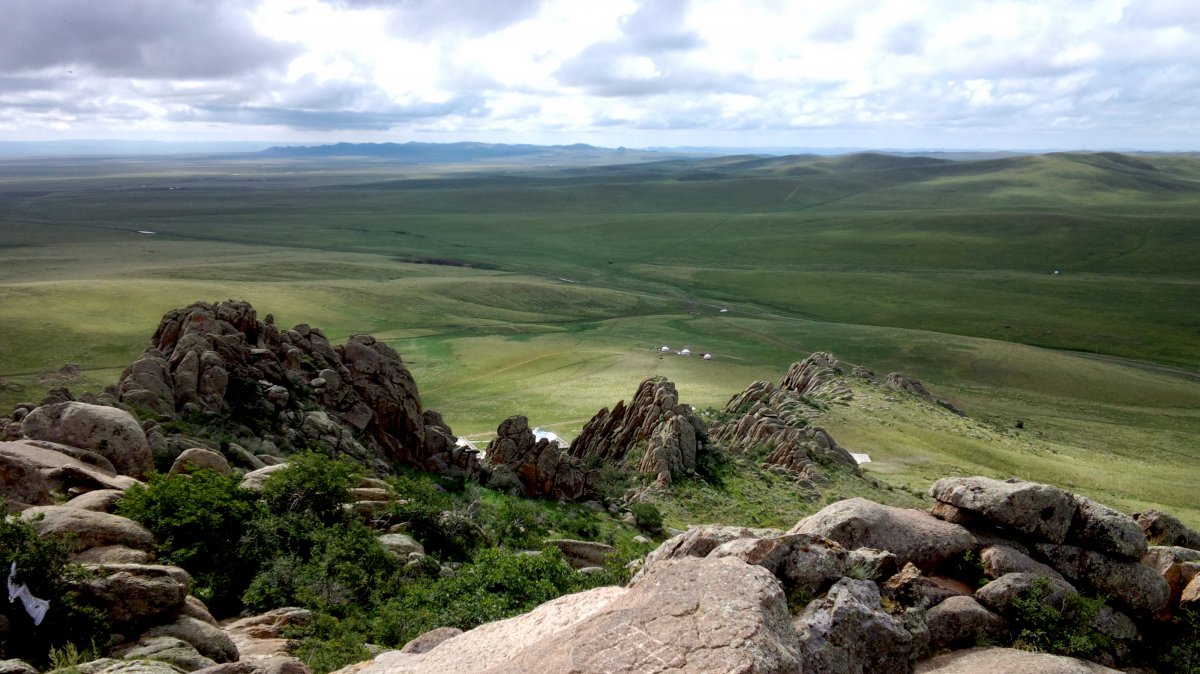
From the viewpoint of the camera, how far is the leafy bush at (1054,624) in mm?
12531

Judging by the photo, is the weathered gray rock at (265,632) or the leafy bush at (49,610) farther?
the weathered gray rock at (265,632)

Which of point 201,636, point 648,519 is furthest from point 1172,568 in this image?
point 648,519

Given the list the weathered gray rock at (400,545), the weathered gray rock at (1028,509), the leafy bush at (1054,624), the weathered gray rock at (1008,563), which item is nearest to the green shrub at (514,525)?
the weathered gray rock at (400,545)

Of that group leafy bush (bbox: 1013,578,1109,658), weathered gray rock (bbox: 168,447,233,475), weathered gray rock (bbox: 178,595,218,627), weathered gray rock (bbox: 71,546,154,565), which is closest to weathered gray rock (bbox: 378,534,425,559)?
weathered gray rock (bbox: 168,447,233,475)

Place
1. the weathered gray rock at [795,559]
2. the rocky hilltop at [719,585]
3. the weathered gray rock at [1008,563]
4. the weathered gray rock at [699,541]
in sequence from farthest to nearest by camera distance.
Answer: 1. the weathered gray rock at [1008,563]
2. the weathered gray rock at [699,541]
3. the weathered gray rock at [795,559]
4. the rocky hilltop at [719,585]

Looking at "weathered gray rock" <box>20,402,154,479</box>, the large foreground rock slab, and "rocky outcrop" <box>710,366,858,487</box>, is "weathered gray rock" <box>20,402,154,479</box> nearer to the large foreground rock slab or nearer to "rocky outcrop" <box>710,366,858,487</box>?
the large foreground rock slab

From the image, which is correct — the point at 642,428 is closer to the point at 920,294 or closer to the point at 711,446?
the point at 711,446

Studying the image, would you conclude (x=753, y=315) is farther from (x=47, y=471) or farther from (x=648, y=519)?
(x=47, y=471)

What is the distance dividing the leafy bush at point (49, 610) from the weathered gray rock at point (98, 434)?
9.09 metres

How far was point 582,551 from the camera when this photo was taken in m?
23.1

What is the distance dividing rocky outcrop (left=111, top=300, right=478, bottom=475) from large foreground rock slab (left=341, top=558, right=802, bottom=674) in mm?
16292

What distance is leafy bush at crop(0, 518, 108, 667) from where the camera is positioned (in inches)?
479

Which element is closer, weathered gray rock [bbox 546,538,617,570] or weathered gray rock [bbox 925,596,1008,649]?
weathered gray rock [bbox 925,596,1008,649]

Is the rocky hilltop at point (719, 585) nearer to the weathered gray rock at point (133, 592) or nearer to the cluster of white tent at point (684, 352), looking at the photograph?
the weathered gray rock at point (133, 592)
